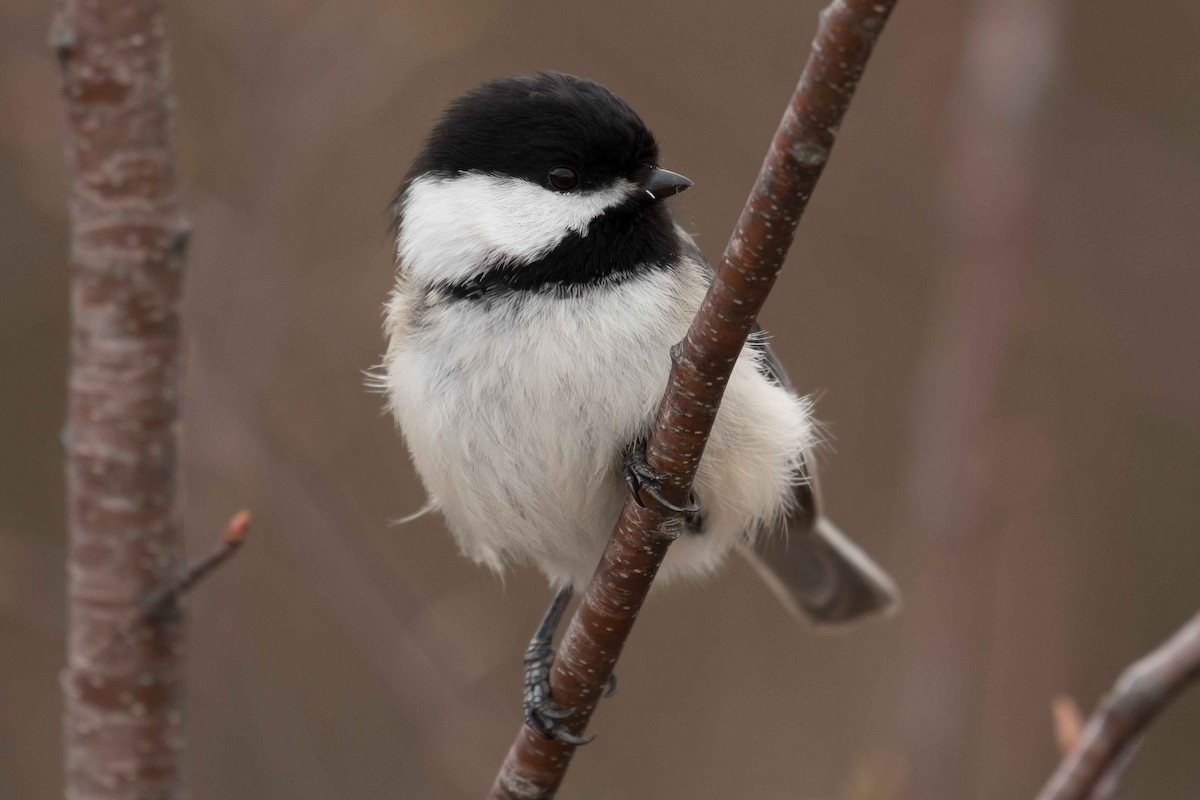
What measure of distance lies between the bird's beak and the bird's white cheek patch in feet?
0.11

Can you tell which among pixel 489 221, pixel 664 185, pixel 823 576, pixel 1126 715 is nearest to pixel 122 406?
pixel 489 221

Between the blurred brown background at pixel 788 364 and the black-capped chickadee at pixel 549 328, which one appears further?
the blurred brown background at pixel 788 364

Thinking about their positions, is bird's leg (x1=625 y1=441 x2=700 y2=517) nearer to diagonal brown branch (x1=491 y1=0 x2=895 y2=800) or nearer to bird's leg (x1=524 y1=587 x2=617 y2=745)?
diagonal brown branch (x1=491 y1=0 x2=895 y2=800)

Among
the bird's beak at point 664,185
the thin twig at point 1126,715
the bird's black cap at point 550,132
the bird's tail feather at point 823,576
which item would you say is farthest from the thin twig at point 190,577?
the bird's tail feather at point 823,576

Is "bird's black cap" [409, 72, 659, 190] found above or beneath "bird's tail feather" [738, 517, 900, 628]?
above

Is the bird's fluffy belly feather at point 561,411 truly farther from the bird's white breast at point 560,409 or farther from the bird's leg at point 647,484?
the bird's leg at point 647,484

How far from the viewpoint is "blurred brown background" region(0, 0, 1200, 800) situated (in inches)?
115

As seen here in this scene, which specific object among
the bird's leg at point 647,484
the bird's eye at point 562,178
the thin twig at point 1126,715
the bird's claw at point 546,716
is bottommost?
the bird's claw at point 546,716

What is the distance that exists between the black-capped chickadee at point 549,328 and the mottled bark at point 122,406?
453mm

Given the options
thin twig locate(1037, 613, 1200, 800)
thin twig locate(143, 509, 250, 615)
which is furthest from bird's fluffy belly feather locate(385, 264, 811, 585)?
thin twig locate(1037, 613, 1200, 800)

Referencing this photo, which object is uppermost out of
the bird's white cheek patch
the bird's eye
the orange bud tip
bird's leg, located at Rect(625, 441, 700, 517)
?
the bird's eye

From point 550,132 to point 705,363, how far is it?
A: 2.64ft

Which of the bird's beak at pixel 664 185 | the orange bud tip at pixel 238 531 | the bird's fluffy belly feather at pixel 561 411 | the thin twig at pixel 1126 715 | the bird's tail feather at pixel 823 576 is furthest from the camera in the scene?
the bird's tail feather at pixel 823 576

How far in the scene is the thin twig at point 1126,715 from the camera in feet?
5.01
